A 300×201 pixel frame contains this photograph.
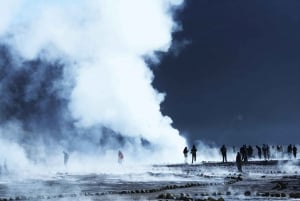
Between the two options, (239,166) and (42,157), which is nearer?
(239,166)

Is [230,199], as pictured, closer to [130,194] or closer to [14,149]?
[130,194]

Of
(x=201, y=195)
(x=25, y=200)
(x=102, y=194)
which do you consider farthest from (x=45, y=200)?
(x=201, y=195)

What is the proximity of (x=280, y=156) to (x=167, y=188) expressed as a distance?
63.9 metres

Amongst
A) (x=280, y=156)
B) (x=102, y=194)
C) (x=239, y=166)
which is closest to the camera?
(x=102, y=194)

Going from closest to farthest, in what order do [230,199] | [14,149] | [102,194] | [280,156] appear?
[230,199]
[102,194]
[280,156]
[14,149]

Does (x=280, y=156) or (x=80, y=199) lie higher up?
(x=280, y=156)

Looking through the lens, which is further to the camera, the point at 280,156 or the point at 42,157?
the point at 42,157

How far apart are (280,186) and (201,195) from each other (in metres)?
6.07

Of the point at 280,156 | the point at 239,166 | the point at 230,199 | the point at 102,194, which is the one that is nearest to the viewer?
the point at 230,199

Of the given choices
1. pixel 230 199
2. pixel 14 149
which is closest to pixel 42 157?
pixel 14 149

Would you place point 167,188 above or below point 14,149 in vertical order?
below

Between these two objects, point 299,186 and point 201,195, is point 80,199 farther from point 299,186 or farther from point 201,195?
point 299,186

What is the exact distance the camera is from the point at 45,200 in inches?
1142

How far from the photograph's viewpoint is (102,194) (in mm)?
32781
